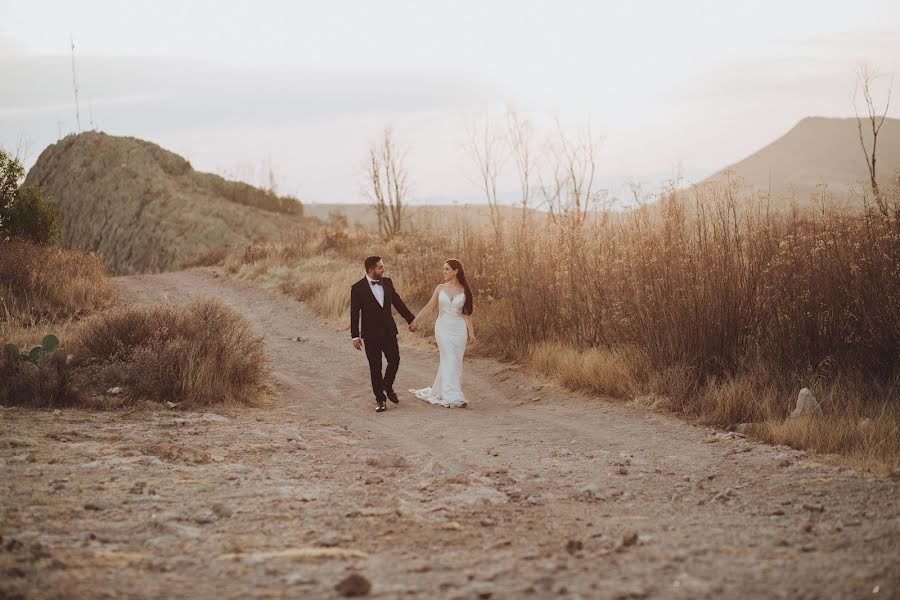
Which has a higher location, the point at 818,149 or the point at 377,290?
the point at 818,149

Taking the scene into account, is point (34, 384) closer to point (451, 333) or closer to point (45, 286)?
point (451, 333)

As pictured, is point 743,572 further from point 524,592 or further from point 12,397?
point 12,397

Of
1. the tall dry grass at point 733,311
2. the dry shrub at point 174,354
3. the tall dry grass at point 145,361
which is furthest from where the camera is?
the dry shrub at point 174,354

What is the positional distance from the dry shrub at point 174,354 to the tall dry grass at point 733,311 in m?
3.91

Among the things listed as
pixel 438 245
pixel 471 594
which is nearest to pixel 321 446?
pixel 471 594

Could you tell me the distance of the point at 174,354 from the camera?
8672 mm

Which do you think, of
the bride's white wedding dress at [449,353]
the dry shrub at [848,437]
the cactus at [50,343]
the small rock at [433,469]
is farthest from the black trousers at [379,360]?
the dry shrub at [848,437]

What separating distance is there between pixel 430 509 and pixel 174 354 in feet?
15.7

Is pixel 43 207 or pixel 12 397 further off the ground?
pixel 43 207

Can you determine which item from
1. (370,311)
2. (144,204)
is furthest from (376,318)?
(144,204)

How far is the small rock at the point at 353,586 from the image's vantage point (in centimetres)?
348

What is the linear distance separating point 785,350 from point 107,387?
7.26m

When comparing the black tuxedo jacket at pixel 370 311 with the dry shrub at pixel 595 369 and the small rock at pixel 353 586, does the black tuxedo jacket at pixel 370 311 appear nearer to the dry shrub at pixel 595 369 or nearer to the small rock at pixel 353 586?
the dry shrub at pixel 595 369

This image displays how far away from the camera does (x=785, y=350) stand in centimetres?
785
